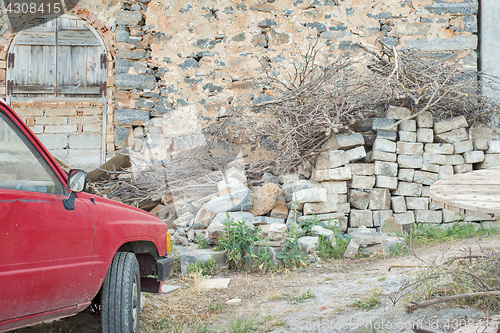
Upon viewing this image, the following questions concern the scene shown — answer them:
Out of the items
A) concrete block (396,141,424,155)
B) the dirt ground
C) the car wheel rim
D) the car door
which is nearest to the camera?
the car door

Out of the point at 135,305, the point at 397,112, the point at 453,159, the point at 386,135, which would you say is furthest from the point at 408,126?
the point at 135,305

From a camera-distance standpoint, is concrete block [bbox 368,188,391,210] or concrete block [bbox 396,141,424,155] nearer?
concrete block [bbox 368,188,391,210]

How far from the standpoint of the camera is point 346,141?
20.5 feet

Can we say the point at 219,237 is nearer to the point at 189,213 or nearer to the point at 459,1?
the point at 189,213

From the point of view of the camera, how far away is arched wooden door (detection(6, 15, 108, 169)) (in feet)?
29.6

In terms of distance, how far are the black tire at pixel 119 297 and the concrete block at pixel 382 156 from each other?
4208 millimetres

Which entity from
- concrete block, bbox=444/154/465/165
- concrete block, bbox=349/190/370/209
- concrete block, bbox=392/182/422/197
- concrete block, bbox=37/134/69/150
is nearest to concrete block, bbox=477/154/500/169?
concrete block, bbox=444/154/465/165

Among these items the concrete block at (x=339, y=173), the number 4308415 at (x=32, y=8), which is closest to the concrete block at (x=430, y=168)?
the concrete block at (x=339, y=173)

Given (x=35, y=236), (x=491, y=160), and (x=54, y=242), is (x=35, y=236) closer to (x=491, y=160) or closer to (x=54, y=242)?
(x=54, y=242)

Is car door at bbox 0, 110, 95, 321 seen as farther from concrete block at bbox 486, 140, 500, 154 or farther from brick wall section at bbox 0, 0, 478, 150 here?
brick wall section at bbox 0, 0, 478, 150

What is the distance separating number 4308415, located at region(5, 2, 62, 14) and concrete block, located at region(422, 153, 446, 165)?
7363mm

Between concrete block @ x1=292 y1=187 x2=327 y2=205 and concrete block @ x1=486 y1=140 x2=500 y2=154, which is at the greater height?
concrete block @ x1=486 y1=140 x2=500 y2=154

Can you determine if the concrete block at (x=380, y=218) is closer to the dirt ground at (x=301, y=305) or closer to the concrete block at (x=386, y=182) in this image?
the concrete block at (x=386, y=182)

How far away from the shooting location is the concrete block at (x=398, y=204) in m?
6.37
